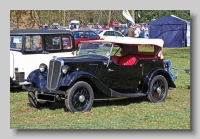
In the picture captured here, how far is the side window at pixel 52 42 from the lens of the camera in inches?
458

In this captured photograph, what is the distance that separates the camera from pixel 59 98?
865 cm

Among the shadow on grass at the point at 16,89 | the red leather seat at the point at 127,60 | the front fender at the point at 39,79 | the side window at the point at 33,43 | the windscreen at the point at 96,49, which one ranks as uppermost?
the side window at the point at 33,43

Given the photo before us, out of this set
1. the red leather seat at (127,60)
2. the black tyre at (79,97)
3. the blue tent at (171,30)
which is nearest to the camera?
the black tyre at (79,97)

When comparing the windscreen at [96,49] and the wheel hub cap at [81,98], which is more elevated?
the windscreen at [96,49]

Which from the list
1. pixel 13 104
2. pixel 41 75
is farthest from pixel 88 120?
pixel 13 104

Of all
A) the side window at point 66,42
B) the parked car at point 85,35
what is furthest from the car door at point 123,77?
the parked car at point 85,35

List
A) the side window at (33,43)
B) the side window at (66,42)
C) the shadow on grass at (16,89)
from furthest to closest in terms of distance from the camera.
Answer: the side window at (66,42), the shadow on grass at (16,89), the side window at (33,43)

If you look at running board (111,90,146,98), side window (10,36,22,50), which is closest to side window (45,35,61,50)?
side window (10,36,22,50)

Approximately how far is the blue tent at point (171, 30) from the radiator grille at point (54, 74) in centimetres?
2116

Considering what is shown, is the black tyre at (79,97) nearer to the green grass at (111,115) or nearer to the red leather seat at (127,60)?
the green grass at (111,115)

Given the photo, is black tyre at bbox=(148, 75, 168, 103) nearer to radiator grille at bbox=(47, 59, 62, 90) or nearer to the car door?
the car door

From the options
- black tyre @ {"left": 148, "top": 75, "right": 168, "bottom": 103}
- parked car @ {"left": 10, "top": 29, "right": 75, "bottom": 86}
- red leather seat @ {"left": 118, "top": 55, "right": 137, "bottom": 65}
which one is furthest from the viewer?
parked car @ {"left": 10, "top": 29, "right": 75, "bottom": 86}

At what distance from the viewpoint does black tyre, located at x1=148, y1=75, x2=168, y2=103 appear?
9.73 m

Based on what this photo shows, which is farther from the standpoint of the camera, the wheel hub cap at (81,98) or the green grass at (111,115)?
the wheel hub cap at (81,98)
